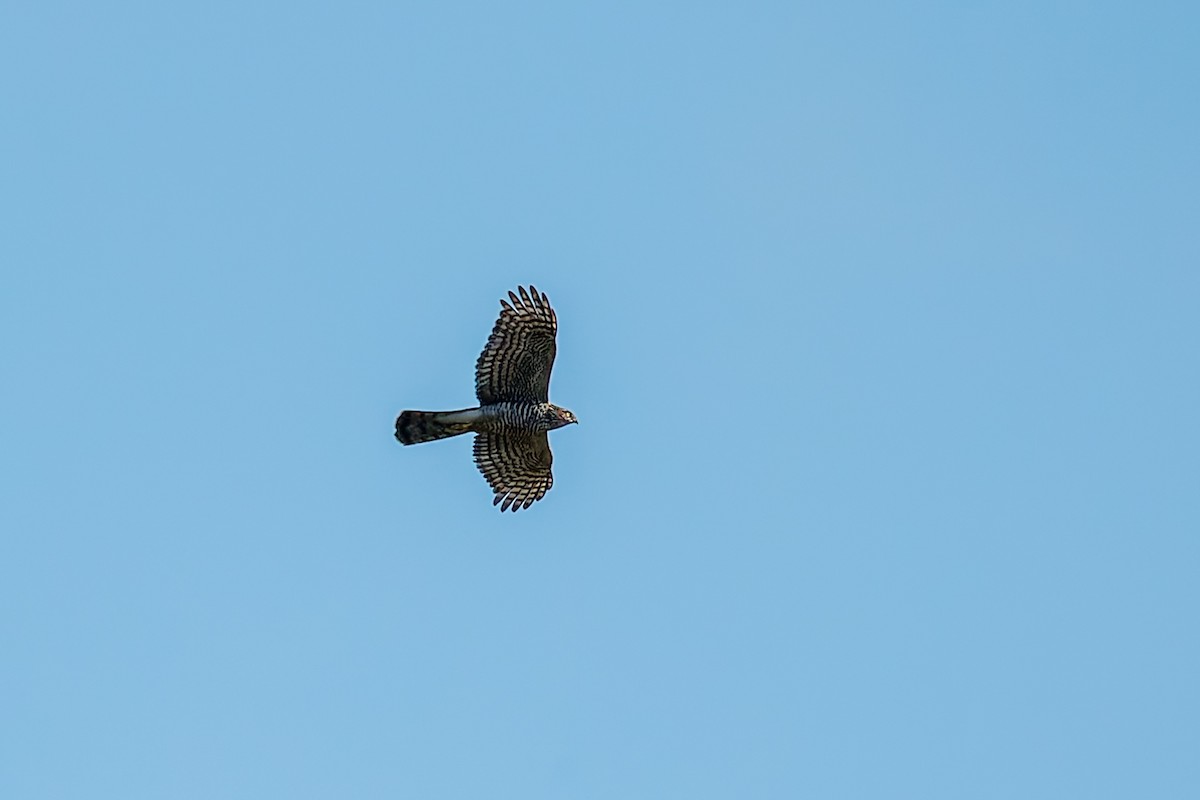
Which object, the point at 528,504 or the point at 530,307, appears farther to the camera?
the point at 528,504

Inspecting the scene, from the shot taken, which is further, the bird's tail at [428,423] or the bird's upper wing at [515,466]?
the bird's upper wing at [515,466]

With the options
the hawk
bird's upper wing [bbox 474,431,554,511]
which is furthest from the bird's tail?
bird's upper wing [bbox 474,431,554,511]

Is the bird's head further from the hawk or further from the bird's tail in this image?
the bird's tail

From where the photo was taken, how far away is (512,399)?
40.2 metres

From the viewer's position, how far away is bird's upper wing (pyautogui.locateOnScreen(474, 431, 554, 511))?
1622 inches

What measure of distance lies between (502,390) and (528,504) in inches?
96.6

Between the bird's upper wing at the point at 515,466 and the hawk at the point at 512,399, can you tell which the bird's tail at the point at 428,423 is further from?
the bird's upper wing at the point at 515,466

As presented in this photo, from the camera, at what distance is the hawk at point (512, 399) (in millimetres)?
39281

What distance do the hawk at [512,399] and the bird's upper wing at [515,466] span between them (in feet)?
0.05

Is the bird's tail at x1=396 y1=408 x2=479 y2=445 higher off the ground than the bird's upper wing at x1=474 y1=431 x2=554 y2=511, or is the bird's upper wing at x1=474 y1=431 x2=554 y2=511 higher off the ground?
the bird's upper wing at x1=474 y1=431 x2=554 y2=511

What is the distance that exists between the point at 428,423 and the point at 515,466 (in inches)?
83.9

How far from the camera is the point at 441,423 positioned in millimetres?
40031

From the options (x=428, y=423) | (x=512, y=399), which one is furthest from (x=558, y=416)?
(x=428, y=423)

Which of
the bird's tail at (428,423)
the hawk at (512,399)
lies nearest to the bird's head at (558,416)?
the hawk at (512,399)
